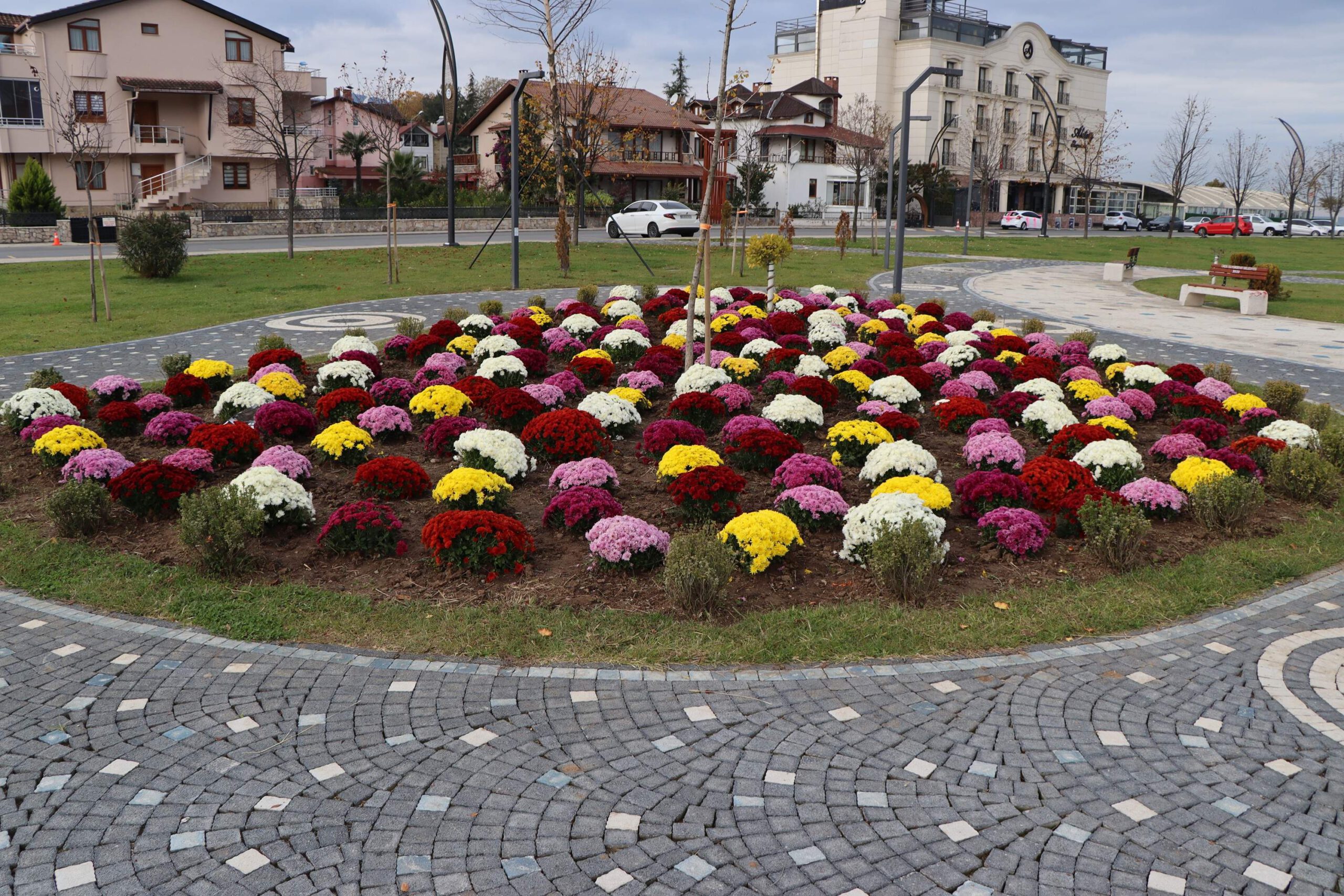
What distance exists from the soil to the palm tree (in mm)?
48926

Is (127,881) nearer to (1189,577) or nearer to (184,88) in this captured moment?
(1189,577)

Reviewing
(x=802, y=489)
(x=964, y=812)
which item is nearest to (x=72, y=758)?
(x=964, y=812)

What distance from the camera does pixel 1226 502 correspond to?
28.2ft

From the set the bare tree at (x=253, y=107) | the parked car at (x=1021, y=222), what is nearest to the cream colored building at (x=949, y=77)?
the parked car at (x=1021, y=222)

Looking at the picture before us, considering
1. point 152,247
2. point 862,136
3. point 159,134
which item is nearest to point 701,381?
point 152,247

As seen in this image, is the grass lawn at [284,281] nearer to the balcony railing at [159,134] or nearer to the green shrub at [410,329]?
the green shrub at [410,329]

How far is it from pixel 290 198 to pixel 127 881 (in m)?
29.5

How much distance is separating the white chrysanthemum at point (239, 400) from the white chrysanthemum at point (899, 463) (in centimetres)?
672

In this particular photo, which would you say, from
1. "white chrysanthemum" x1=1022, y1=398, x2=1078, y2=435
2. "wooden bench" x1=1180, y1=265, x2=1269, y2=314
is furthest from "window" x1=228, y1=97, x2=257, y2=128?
"white chrysanthemum" x1=1022, y1=398, x2=1078, y2=435

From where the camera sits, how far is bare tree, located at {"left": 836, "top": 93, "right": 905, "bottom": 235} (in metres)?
63.4

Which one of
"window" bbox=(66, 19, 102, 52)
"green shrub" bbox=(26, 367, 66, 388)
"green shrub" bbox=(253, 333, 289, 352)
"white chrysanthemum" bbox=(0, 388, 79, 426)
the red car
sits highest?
"window" bbox=(66, 19, 102, 52)

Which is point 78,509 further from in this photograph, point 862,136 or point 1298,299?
point 862,136

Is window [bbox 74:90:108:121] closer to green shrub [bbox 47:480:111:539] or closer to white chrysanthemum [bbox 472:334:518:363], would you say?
white chrysanthemum [bbox 472:334:518:363]

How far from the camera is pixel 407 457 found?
10500 millimetres
